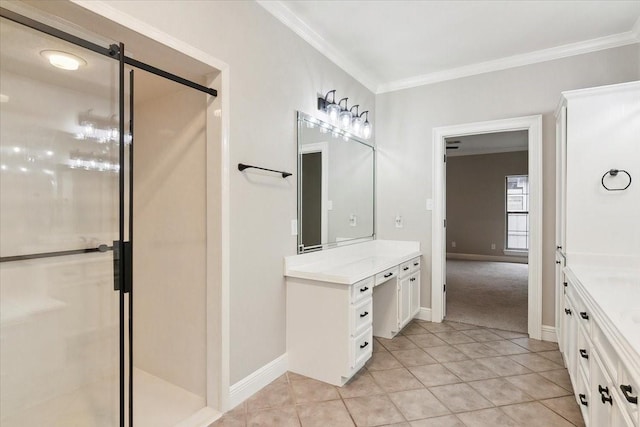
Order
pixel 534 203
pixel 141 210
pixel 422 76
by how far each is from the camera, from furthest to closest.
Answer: pixel 422 76 < pixel 534 203 < pixel 141 210

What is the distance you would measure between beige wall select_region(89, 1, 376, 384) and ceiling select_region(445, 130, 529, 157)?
15.2 feet

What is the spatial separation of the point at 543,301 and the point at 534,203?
93 cm

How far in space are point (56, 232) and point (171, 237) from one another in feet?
2.20

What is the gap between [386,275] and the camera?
116 inches

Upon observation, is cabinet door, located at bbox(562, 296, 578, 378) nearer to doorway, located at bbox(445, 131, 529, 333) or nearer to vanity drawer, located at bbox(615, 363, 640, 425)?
vanity drawer, located at bbox(615, 363, 640, 425)

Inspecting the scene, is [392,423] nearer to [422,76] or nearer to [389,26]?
[389,26]

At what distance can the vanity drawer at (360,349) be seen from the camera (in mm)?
2342

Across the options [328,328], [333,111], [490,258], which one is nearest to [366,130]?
[333,111]

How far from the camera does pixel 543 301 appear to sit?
10.6 ft

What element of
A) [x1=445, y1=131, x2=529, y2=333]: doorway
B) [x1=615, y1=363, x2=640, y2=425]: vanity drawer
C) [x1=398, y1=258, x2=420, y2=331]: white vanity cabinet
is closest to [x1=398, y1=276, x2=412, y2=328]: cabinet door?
[x1=398, y1=258, x2=420, y2=331]: white vanity cabinet

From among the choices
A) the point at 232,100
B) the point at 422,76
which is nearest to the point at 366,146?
the point at 422,76

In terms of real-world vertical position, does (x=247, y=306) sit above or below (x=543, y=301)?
above

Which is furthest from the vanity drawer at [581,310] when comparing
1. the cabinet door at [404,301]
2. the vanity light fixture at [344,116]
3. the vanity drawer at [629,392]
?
the vanity light fixture at [344,116]

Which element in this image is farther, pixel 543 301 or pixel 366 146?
pixel 366 146
